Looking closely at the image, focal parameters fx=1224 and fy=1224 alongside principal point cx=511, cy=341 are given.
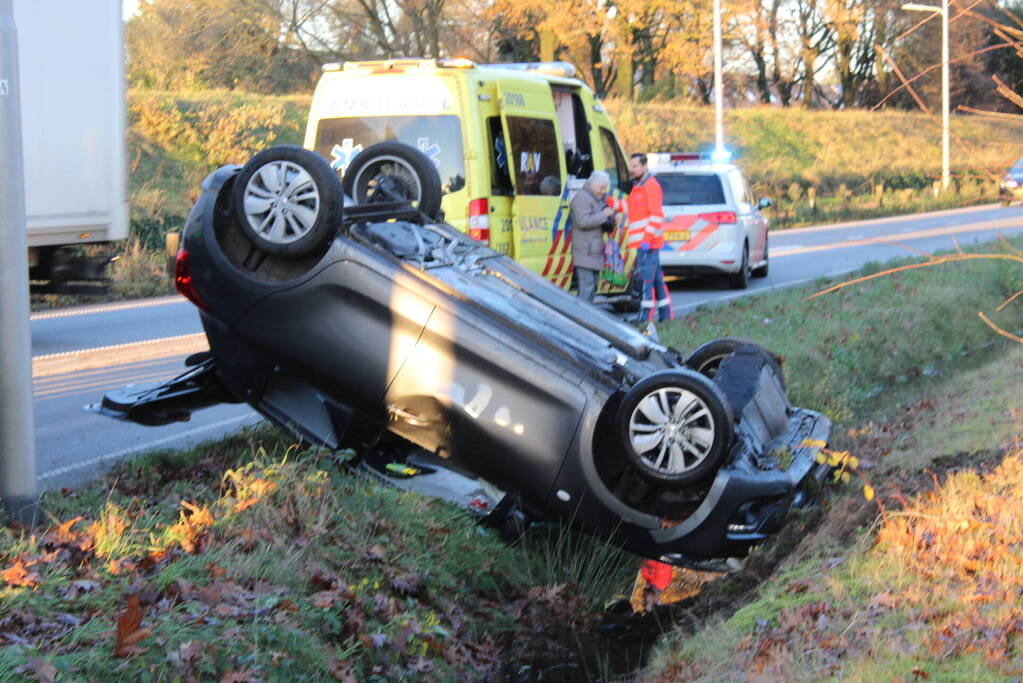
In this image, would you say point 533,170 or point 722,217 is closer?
point 533,170

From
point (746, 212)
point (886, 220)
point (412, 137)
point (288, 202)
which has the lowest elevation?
point (886, 220)

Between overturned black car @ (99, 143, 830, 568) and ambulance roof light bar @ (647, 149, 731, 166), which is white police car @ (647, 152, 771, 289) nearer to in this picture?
ambulance roof light bar @ (647, 149, 731, 166)

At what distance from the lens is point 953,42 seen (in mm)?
5215

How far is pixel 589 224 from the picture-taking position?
1195 cm

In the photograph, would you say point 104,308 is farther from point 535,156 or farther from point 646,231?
point 646,231

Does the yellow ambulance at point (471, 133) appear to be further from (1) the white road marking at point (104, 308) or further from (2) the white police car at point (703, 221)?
(2) the white police car at point (703, 221)

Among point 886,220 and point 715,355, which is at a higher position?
point 886,220

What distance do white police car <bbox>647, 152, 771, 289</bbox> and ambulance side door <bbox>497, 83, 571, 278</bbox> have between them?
5.14 m

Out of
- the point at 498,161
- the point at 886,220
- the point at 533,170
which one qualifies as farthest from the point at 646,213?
the point at 886,220

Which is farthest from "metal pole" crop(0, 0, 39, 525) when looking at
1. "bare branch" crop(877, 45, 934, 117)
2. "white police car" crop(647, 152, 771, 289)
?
"white police car" crop(647, 152, 771, 289)

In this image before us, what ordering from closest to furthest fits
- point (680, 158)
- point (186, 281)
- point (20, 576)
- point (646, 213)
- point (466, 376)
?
1. point (20, 576)
2. point (466, 376)
3. point (186, 281)
4. point (646, 213)
5. point (680, 158)

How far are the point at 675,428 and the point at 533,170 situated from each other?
6649mm

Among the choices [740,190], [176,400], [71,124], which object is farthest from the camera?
[740,190]

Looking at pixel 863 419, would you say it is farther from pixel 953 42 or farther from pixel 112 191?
pixel 112 191
